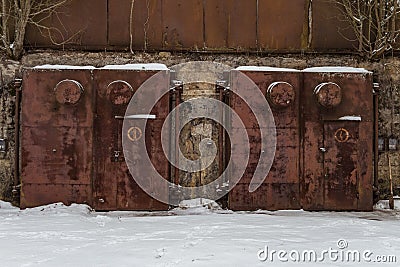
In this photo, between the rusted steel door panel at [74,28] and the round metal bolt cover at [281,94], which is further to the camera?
the rusted steel door panel at [74,28]

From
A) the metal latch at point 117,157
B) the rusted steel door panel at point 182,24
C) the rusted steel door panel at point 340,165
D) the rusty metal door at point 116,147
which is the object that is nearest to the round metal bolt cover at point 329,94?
the rusted steel door panel at point 340,165

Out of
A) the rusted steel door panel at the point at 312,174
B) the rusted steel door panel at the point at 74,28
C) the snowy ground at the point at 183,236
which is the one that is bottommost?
the snowy ground at the point at 183,236

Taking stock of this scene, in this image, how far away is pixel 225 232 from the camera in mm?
4820

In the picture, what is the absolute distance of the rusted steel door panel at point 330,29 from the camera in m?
7.71

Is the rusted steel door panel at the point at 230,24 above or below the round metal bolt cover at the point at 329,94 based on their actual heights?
above

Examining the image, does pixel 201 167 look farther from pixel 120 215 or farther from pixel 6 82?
pixel 6 82

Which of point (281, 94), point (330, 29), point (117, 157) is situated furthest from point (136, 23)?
point (330, 29)

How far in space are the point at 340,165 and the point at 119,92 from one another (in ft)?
11.6

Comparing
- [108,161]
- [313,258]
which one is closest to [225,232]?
[313,258]

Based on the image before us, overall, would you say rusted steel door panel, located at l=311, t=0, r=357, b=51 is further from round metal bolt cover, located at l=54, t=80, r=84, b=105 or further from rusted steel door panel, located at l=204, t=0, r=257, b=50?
round metal bolt cover, located at l=54, t=80, r=84, b=105

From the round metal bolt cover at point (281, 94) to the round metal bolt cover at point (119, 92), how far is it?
2.13m

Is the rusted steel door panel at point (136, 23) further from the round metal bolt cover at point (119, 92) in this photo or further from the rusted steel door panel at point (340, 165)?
the rusted steel door panel at point (340, 165)

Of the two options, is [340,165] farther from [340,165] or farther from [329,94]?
[329,94]

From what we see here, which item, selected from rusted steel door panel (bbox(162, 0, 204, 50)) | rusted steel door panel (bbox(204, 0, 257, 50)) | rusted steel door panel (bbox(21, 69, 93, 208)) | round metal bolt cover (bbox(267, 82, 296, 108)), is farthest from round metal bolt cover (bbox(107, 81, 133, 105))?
round metal bolt cover (bbox(267, 82, 296, 108))
